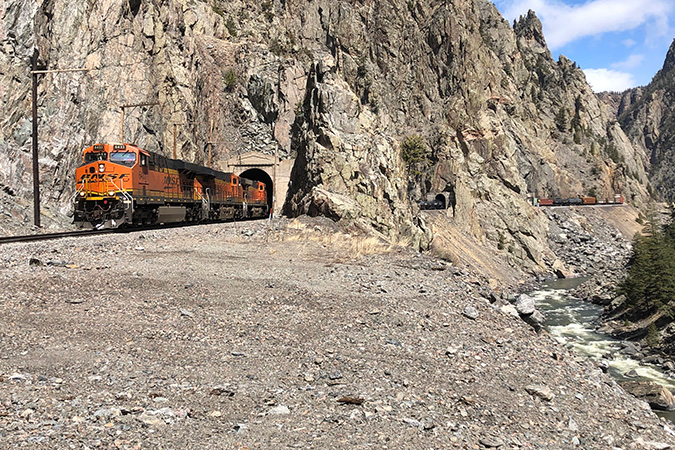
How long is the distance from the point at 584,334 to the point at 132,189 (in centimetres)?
2635

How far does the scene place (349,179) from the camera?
107 ft

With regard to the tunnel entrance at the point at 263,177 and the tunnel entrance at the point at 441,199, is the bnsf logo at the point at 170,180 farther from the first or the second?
the tunnel entrance at the point at 441,199

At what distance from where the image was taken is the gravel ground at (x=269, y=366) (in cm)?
565

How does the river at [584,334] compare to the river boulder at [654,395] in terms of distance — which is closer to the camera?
the river boulder at [654,395]

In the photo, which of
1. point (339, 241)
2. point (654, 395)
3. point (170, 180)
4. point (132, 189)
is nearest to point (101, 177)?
point (132, 189)

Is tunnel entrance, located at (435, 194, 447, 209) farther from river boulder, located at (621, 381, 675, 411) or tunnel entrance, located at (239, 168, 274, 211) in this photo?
river boulder, located at (621, 381, 675, 411)

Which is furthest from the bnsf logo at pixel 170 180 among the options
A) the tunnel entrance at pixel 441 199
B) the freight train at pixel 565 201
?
the freight train at pixel 565 201

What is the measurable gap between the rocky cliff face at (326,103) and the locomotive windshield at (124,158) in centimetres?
754

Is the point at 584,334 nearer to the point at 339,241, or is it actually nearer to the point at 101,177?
the point at 339,241

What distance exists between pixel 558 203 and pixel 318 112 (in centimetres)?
7075

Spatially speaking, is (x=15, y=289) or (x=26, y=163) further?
(x=26, y=163)

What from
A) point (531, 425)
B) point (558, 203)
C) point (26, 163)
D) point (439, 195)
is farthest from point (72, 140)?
point (558, 203)

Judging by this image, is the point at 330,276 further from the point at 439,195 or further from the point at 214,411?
the point at 439,195

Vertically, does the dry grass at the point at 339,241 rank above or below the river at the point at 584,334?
above
